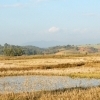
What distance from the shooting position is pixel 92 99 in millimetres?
12477

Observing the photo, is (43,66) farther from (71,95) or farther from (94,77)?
(71,95)

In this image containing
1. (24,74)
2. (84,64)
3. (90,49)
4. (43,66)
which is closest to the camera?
(24,74)

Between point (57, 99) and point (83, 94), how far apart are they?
175cm

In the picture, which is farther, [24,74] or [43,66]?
[43,66]

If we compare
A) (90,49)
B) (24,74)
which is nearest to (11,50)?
(24,74)

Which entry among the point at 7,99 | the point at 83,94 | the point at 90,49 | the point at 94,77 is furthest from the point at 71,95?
the point at 90,49

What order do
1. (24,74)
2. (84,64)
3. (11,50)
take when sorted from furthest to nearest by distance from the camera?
1. (11,50)
2. (84,64)
3. (24,74)

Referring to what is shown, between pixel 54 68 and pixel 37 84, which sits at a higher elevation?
pixel 37 84

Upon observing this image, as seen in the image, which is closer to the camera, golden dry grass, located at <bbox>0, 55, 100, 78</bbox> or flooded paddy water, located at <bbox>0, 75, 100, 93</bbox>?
flooded paddy water, located at <bbox>0, 75, 100, 93</bbox>

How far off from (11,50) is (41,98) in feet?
308

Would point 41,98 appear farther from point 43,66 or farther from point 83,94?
point 43,66

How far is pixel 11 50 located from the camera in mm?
105625

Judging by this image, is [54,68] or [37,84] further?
[54,68]

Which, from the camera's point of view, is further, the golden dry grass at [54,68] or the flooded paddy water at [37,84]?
the golden dry grass at [54,68]
